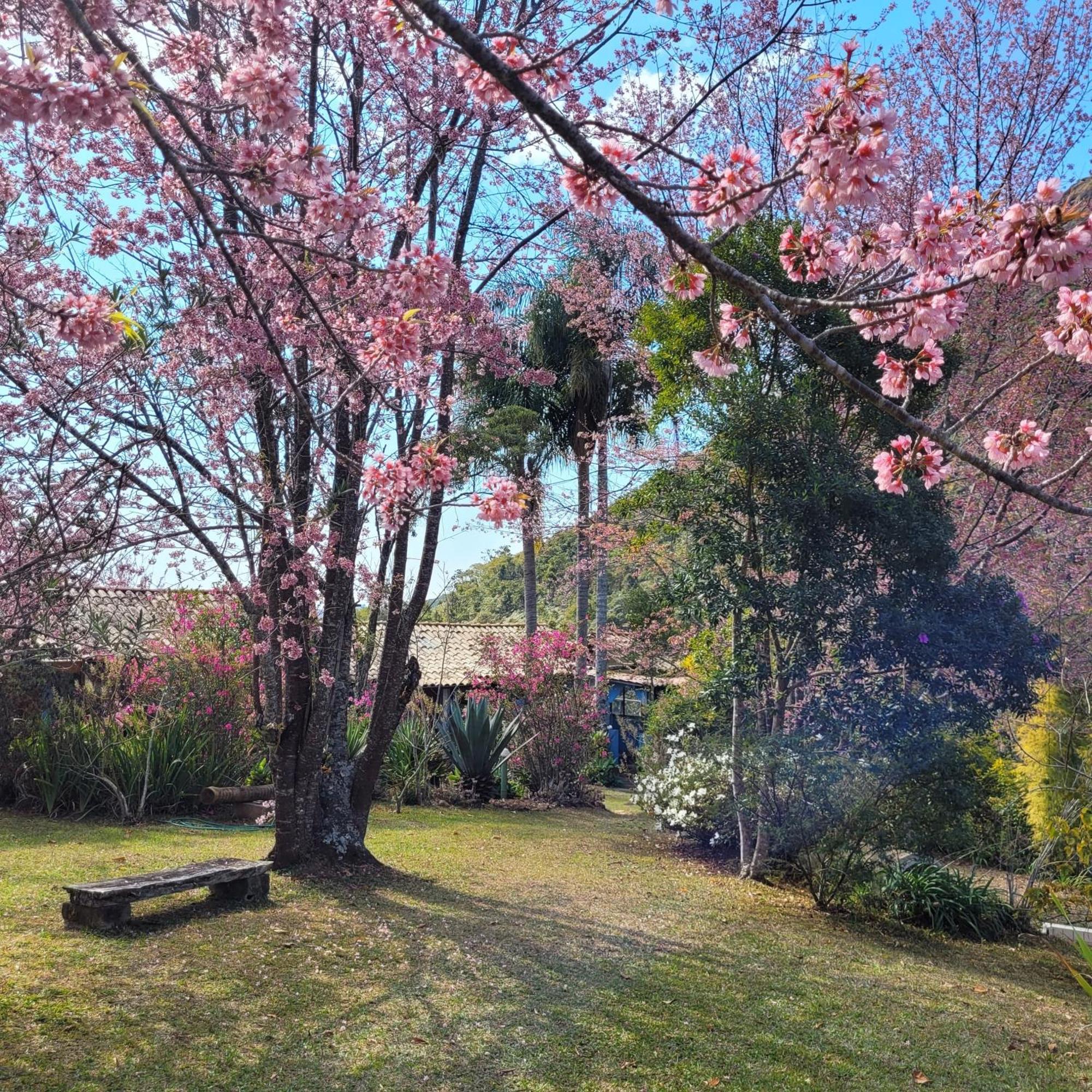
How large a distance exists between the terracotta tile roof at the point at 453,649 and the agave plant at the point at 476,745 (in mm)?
6176

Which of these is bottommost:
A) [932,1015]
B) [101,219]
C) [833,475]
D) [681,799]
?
[932,1015]

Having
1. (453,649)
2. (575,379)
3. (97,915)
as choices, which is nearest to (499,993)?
(97,915)

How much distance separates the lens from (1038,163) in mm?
11336

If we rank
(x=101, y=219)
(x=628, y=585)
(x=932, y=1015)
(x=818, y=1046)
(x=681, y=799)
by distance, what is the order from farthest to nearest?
(x=628, y=585)
(x=681, y=799)
(x=101, y=219)
(x=932, y=1015)
(x=818, y=1046)

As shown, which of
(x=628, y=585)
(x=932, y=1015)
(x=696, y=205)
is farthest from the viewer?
(x=628, y=585)

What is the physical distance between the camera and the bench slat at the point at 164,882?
5.23 metres

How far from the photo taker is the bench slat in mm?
5230

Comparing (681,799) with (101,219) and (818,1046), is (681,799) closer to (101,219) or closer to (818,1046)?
(818,1046)

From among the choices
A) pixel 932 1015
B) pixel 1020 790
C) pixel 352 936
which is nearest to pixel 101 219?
pixel 352 936

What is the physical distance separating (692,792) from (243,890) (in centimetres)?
494

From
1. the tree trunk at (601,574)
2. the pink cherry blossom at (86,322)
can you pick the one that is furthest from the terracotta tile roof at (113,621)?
the tree trunk at (601,574)

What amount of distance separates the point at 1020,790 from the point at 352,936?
6.64 meters

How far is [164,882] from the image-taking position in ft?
17.9

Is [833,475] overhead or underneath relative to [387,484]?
overhead
